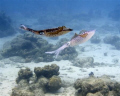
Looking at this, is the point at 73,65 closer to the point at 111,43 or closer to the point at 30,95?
the point at 30,95

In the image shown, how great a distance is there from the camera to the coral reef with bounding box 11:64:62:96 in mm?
6543

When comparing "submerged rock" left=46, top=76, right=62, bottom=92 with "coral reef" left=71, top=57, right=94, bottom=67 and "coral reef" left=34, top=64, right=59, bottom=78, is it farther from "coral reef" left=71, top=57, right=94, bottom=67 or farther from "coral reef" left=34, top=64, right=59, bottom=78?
"coral reef" left=71, top=57, right=94, bottom=67

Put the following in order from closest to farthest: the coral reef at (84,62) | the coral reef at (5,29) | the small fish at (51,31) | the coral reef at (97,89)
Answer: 1. the small fish at (51,31)
2. the coral reef at (97,89)
3. the coral reef at (84,62)
4. the coral reef at (5,29)

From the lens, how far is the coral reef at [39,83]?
258 inches

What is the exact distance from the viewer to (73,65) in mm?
13719

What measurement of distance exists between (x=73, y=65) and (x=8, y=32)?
60.2 ft

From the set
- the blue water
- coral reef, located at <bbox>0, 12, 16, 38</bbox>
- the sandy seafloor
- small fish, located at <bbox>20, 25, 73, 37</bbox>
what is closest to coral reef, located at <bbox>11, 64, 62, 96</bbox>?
the sandy seafloor

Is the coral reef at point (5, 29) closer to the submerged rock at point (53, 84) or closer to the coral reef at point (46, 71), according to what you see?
the coral reef at point (46, 71)

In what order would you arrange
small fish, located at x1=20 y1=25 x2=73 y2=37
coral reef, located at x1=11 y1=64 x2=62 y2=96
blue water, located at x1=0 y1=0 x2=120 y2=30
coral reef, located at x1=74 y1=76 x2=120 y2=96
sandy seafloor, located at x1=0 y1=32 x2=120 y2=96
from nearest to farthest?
1. small fish, located at x1=20 y1=25 x2=73 y2=37
2. coral reef, located at x1=74 y1=76 x2=120 y2=96
3. coral reef, located at x1=11 y1=64 x2=62 y2=96
4. sandy seafloor, located at x1=0 y1=32 x2=120 y2=96
5. blue water, located at x1=0 y1=0 x2=120 y2=30

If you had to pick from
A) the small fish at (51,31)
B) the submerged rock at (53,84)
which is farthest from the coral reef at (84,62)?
the small fish at (51,31)

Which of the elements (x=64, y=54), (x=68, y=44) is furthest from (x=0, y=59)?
(x=68, y=44)

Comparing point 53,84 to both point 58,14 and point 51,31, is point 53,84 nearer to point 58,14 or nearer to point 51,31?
point 51,31

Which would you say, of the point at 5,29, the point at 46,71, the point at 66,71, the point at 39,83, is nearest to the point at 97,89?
the point at 39,83

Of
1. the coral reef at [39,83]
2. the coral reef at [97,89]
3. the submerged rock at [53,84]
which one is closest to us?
the coral reef at [97,89]
